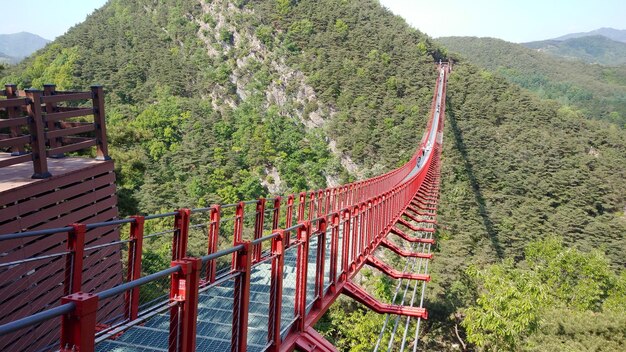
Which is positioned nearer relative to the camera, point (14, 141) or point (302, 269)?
point (302, 269)

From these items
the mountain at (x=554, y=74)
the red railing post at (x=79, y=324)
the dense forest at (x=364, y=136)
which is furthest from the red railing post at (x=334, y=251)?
the mountain at (x=554, y=74)

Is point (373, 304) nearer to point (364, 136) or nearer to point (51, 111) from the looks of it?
point (51, 111)

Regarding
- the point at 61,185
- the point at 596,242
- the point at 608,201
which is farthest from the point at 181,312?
the point at 608,201

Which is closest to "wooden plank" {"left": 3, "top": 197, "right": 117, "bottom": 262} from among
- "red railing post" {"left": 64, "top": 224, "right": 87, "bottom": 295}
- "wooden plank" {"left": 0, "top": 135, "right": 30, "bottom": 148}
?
"wooden plank" {"left": 0, "top": 135, "right": 30, "bottom": 148}

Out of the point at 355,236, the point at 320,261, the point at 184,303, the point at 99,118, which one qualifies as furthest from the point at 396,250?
the point at 184,303

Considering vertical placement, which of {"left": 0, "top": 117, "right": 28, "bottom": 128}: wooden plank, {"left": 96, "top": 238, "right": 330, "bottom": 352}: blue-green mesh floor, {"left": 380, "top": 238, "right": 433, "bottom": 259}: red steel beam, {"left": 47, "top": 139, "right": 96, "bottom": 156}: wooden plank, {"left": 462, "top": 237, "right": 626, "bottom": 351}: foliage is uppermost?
{"left": 0, "top": 117, "right": 28, "bottom": 128}: wooden plank

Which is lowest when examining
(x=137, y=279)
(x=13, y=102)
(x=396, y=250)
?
(x=396, y=250)

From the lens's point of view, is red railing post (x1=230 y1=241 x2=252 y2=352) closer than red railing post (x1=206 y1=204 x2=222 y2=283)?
Yes

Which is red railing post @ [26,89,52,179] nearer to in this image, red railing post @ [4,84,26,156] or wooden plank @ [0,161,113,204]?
wooden plank @ [0,161,113,204]
